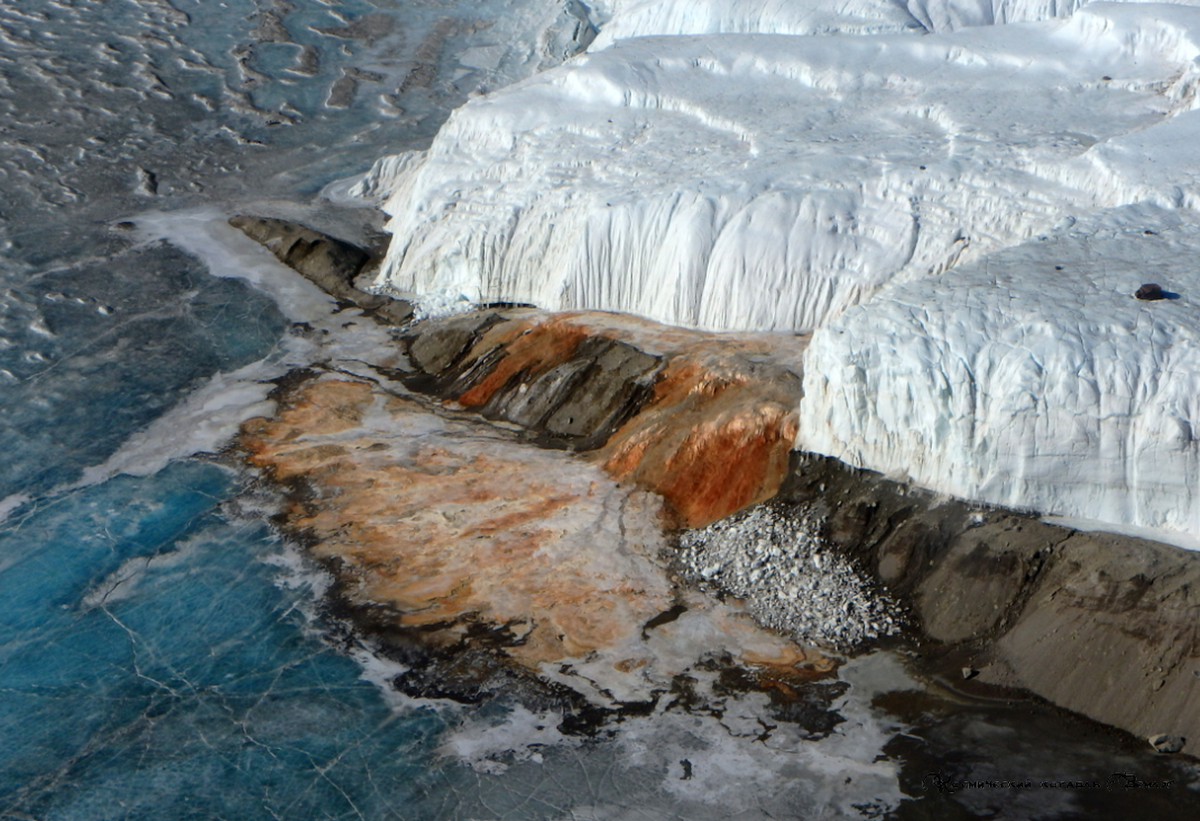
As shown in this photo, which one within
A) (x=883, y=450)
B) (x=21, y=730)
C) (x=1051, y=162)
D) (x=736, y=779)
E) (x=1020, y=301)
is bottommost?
(x=21, y=730)

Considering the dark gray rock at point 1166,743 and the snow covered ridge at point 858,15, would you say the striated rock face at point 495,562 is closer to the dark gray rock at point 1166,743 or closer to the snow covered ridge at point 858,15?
the dark gray rock at point 1166,743

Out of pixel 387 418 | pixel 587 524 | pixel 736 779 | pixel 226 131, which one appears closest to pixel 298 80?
pixel 226 131

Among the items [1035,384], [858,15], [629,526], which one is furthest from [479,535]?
[858,15]

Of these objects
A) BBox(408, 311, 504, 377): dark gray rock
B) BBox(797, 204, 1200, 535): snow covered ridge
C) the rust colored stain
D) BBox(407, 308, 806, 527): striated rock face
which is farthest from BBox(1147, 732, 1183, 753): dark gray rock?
BBox(408, 311, 504, 377): dark gray rock

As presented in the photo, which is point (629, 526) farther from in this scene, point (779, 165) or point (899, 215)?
point (779, 165)

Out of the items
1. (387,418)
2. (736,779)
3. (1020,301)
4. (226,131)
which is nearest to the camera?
(736,779)

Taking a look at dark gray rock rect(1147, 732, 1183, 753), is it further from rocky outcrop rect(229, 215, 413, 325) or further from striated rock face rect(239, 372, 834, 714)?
rocky outcrop rect(229, 215, 413, 325)

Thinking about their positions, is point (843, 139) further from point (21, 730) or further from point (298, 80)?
point (298, 80)
